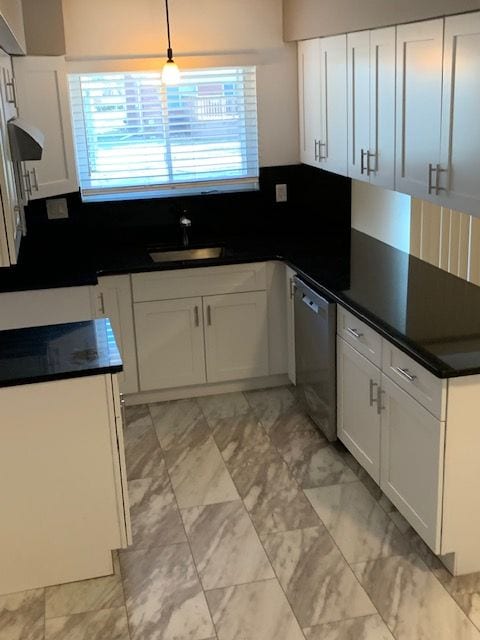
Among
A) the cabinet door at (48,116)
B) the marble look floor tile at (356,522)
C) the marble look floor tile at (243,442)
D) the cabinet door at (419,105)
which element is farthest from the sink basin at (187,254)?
the marble look floor tile at (356,522)

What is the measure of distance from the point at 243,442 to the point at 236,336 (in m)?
0.72

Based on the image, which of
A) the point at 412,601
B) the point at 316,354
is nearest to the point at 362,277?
the point at 316,354

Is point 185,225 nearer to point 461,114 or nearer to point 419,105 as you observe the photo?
point 419,105

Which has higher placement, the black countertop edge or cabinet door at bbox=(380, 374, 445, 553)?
the black countertop edge

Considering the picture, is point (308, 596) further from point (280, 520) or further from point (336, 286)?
point (336, 286)

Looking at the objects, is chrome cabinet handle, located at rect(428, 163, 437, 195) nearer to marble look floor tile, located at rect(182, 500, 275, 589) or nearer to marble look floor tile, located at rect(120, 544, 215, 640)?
marble look floor tile, located at rect(182, 500, 275, 589)

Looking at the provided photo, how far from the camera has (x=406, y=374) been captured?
2932 mm

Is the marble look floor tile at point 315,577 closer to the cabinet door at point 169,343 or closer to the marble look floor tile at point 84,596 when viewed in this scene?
the marble look floor tile at point 84,596

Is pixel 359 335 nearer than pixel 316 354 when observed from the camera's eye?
Yes

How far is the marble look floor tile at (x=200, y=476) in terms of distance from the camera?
11.6ft

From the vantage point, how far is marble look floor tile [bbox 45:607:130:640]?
8.78 feet

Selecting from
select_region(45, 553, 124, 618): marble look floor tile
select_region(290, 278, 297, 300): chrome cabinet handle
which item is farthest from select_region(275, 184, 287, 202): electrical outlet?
select_region(45, 553, 124, 618): marble look floor tile

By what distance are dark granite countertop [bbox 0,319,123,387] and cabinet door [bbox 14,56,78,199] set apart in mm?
1122

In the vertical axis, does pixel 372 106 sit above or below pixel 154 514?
above
